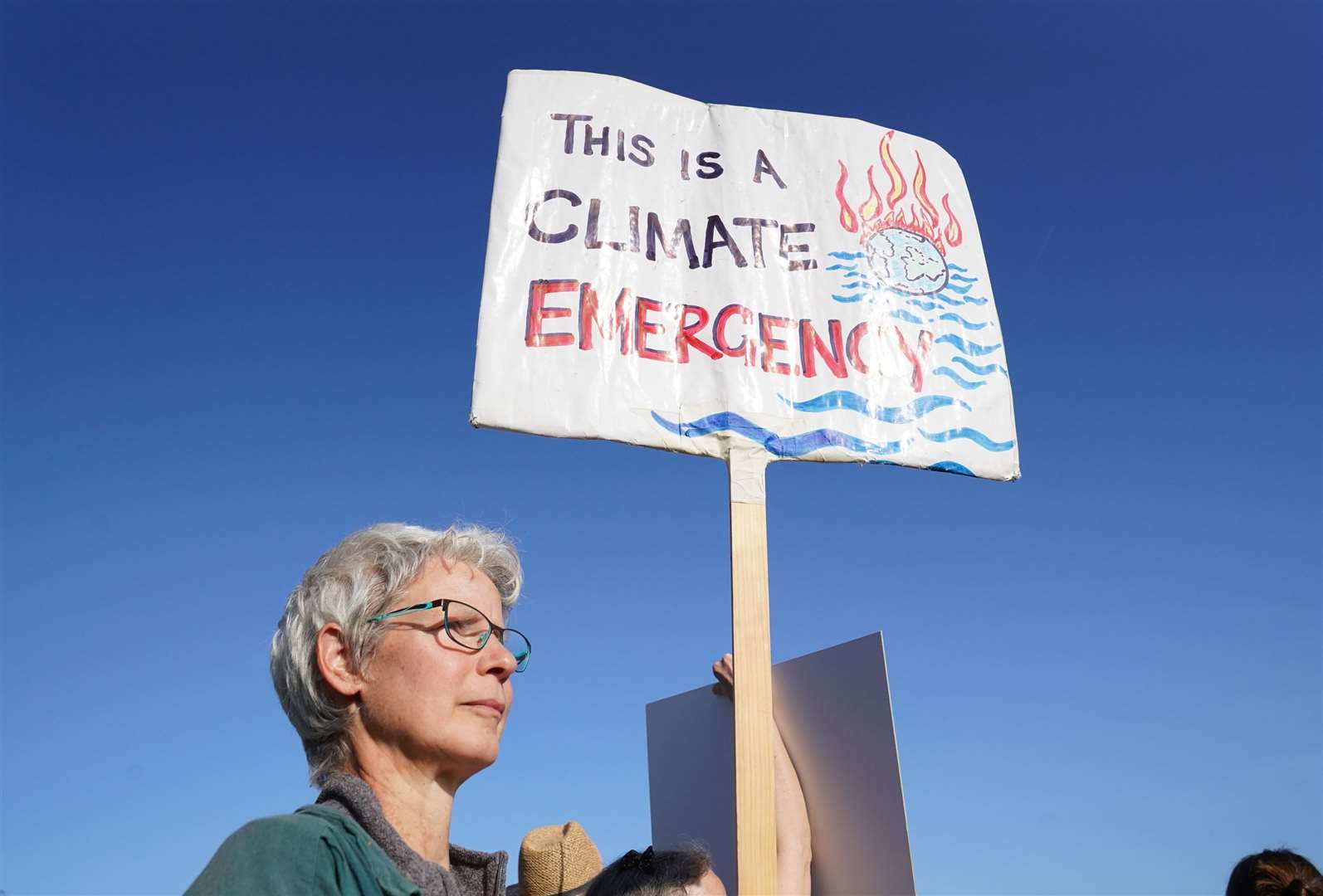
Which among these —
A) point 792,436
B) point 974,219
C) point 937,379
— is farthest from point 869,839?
point 974,219

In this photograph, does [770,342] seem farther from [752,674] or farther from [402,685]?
[402,685]

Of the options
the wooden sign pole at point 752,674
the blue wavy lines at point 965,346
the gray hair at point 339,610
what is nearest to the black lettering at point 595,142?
the wooden sign pole at point 752,674

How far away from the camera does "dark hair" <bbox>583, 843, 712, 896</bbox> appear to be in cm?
243

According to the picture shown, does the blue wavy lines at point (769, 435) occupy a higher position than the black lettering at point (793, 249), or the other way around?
the black lettering at point (793, 249)

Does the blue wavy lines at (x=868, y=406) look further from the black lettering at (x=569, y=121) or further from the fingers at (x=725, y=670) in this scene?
the black lettering at (x=569, y=121)

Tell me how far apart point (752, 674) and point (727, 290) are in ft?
3.47

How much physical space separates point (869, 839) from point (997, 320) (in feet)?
5.40

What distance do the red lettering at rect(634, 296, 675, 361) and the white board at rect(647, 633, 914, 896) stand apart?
85 cm

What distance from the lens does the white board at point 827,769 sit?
247 centimetres

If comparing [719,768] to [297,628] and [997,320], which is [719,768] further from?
[997,320]

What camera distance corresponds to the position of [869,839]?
249 cm

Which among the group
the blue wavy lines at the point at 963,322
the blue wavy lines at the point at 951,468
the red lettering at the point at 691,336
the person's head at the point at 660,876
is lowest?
the person's head at the point at 660,876

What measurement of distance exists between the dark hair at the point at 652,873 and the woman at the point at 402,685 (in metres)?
0.56

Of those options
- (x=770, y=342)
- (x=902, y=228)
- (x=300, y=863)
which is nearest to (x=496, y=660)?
(x=300, y=863)
